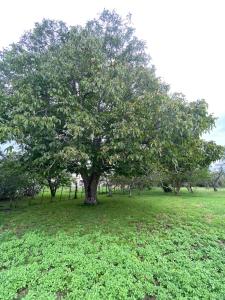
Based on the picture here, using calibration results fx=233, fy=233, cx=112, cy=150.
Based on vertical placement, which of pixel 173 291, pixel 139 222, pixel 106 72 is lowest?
pixel 173 291

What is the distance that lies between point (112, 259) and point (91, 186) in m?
7.38

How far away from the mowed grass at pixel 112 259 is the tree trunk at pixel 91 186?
327 centimetres

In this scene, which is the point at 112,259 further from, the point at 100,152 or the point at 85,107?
the point at 85,107

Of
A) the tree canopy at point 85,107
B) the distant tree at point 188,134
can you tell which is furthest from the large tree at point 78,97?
the distant tree at point 188,134

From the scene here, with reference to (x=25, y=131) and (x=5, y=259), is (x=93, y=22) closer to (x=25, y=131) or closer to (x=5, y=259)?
(x=25, y=131)

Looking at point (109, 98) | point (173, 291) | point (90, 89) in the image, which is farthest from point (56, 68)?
point (173, 291)

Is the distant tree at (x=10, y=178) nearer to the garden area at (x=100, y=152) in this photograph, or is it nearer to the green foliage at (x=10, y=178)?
the green foliage at (x=10, y=178)

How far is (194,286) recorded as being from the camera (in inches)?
217

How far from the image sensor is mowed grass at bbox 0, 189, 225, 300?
529cm

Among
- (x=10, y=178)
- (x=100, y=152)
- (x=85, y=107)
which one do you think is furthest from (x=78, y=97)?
(x=10, y=178)

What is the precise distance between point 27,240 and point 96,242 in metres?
2.36

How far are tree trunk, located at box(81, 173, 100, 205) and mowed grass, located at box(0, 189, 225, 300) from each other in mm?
3272

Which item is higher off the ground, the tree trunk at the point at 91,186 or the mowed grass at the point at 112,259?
the tree trunk at the point at 91,186

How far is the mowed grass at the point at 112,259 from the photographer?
17.3 feet
